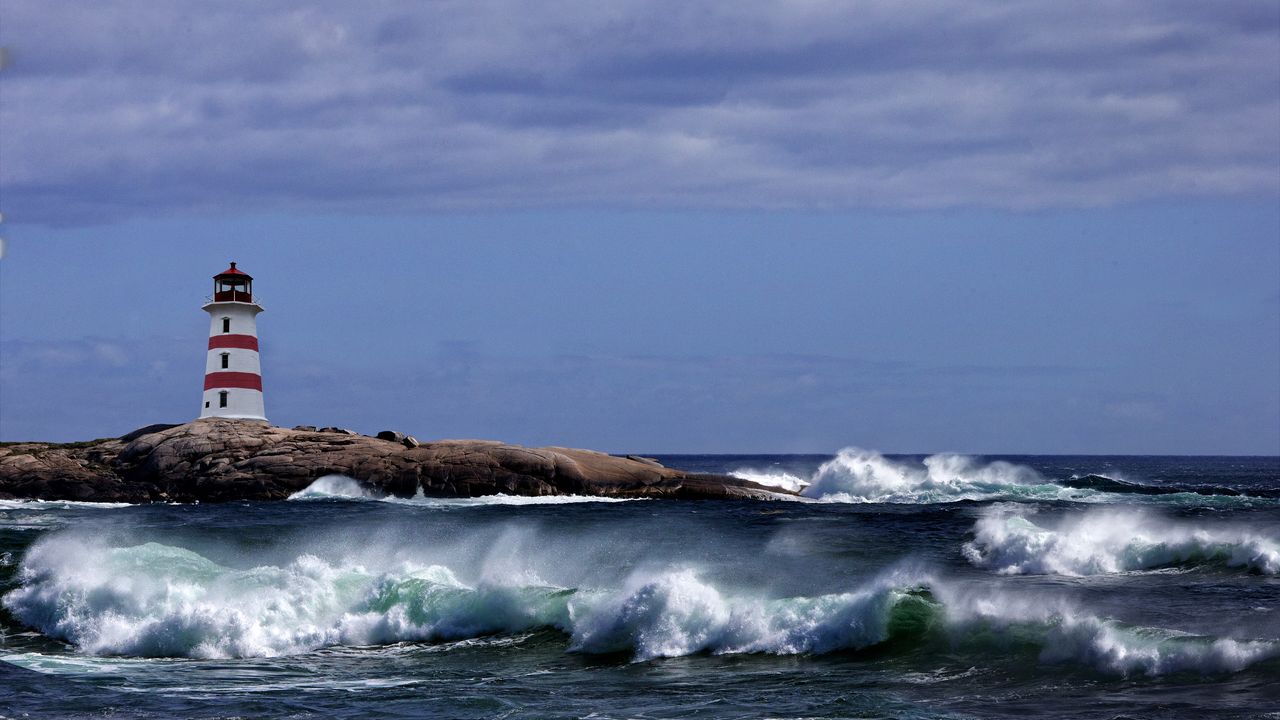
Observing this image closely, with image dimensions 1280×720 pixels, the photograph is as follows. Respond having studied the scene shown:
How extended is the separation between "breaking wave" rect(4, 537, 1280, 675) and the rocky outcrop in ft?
74.4

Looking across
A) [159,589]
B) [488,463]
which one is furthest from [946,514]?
[159,589]

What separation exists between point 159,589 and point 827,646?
31.5 ft

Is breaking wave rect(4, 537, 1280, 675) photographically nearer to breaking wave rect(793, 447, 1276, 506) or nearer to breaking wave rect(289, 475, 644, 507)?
breaking wave rect(289, 475, 644, 507)

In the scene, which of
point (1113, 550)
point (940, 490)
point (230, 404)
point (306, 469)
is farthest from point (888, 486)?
point (1113, 550)

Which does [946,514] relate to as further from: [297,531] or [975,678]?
[975,678]

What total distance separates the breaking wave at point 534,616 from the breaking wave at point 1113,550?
246 inches

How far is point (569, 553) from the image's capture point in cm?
2600

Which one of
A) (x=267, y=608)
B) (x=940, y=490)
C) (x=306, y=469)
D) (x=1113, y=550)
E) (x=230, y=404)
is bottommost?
(x=267, y=608)

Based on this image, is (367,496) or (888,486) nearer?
(367,496)

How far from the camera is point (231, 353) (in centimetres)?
4994

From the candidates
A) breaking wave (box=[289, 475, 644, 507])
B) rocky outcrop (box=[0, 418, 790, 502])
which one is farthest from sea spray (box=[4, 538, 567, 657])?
rocky outcrop (box=[0, 418, 790, 502])

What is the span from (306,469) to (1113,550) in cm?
2780

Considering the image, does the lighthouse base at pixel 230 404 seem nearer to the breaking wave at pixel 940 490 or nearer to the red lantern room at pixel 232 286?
the red lantern room at pixel 232 286

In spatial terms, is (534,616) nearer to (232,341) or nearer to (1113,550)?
(1113,550)
